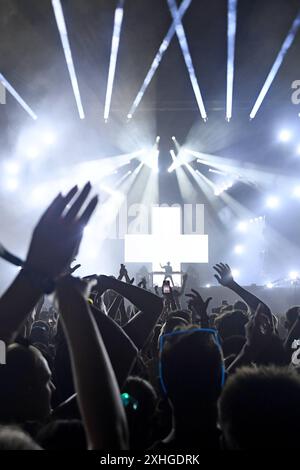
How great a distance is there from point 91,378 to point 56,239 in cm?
42

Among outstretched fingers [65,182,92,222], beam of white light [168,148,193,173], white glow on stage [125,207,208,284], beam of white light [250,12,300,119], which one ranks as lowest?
outstretched fingers [65,182,92,222]

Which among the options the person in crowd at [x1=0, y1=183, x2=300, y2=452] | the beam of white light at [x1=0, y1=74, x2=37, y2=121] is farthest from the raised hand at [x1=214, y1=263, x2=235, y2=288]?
the beam of white light at [x1=0, y1=74, x2=37, y2=121]

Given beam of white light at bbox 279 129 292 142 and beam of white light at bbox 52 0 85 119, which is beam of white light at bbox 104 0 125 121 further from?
beam of white light at bbox 279 129 292 142

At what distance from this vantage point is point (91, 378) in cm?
128

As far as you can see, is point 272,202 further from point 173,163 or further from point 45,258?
point 45,258

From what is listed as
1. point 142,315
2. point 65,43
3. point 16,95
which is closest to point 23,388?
point 142,315

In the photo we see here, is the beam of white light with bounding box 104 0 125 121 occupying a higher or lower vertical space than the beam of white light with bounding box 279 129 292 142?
higher

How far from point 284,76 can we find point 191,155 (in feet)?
32.8

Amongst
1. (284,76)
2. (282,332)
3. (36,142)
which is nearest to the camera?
(282,332)

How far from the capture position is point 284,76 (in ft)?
44.2

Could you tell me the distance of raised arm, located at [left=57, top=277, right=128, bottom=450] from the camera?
125 centimetres

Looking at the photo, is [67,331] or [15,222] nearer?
[67,331]

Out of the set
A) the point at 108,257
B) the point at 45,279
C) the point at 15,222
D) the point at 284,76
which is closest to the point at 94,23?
the point at 284,76

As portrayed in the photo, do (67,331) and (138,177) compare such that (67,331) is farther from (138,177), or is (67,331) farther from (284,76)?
(138,177)
